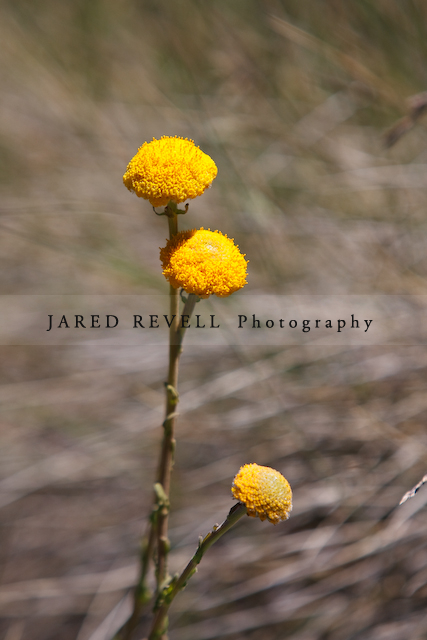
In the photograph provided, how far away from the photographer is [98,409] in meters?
2.67

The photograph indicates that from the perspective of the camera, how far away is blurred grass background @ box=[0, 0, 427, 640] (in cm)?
205

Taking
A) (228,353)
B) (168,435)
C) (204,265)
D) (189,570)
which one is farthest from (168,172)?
(228,353)

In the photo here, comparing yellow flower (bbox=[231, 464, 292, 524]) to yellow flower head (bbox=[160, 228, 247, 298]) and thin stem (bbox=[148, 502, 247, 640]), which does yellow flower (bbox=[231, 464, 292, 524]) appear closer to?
thin stem (bbox=[148, 502, 247, 640])

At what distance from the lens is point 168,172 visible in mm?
A: 944

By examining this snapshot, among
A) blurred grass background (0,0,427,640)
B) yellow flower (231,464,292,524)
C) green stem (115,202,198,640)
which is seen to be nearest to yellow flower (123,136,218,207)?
green stem (115,202,198,640)

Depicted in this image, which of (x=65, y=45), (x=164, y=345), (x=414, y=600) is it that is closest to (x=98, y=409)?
(x=164, y=345)

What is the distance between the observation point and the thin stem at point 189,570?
897mm

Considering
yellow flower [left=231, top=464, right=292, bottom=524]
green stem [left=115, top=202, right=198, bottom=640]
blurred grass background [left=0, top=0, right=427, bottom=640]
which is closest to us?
yellow flower [left=231, top=464, right=292, bottom=524]

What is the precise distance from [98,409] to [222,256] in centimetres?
196

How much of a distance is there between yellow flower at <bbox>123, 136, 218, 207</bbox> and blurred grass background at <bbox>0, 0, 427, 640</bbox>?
1.15m

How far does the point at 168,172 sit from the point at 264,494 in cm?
68

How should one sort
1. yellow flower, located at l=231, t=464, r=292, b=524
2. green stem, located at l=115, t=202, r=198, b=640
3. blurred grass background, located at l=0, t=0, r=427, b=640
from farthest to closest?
blurred grass background, located at l=0, t=0, r=427, b=640
green stem, located at l=115, t=202, r=198, b=640
yellow flower, located at l=231, t=464, r=292, b=524

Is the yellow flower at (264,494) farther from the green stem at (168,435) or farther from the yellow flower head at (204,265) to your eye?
the yellow flower head at (204,265)

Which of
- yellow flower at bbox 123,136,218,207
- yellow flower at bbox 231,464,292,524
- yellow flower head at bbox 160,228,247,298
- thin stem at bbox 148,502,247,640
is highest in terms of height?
yellow flower at bbox 123,136,218,207
